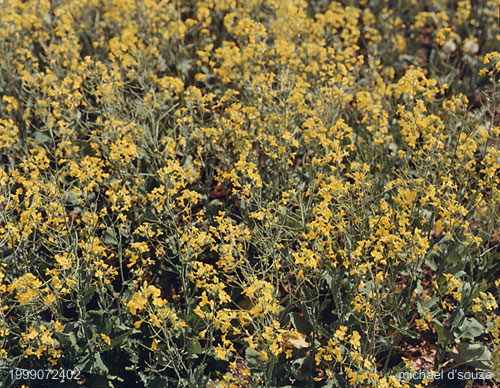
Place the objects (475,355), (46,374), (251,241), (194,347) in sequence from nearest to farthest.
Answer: (194,347), (46,374), (475,355), (251,241)

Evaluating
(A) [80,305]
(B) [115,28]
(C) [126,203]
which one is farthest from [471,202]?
(B) [115,28]

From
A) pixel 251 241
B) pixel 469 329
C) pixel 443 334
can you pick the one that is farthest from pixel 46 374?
pixel 469 329

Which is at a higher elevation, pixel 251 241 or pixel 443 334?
pixel 251 241

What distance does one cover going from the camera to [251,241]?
4324 mm

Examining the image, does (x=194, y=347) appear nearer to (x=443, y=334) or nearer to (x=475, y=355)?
(x=443, y=334)

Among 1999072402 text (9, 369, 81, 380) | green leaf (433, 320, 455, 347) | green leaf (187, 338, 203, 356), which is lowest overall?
1999072402 text (9, 369, 81, 380)

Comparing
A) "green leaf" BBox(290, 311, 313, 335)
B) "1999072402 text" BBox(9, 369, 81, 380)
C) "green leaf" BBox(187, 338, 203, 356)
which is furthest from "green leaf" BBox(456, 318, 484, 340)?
"1999072402 text" BBox(9, 369, 81, 380)

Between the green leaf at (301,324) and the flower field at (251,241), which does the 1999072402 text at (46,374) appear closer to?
the flower field at (251,241)

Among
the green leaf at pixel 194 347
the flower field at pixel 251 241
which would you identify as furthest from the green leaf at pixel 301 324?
the green leaf at pixel 194 347

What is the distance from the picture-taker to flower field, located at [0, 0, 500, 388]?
11.8 ft

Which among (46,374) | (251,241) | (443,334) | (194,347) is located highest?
(251,241)

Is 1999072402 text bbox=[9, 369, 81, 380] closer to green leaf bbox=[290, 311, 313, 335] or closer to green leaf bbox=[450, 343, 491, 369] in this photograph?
green leaf bbox=[290, 311, 313, 335]

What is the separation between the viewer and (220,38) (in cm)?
650

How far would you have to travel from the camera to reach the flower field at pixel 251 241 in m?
3.58
